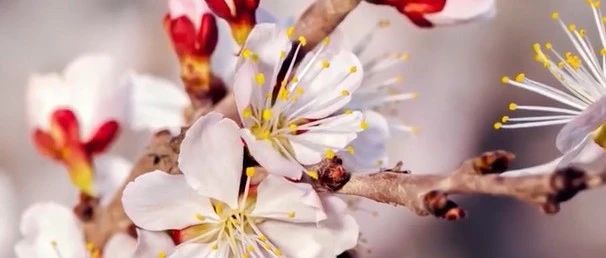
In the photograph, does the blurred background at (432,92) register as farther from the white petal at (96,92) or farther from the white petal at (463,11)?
the white petal at (463,11)

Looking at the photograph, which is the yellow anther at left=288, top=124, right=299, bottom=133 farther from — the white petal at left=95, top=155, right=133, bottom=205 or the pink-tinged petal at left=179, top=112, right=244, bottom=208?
the white petal at left=95, top=155, right=133, bottom=205

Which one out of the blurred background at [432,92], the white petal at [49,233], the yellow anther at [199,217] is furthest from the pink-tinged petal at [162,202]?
the blurred background at [432,92]

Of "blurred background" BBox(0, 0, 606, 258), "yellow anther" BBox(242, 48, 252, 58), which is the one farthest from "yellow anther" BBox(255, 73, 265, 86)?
"blurred background" BBox(0, 0, 606, 258)

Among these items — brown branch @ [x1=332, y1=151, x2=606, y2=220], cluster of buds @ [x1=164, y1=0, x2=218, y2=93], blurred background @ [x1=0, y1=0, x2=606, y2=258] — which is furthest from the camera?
blurred background @ [x1=0, y1=0, x2=606, y2=258]

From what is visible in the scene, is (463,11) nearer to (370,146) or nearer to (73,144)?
(370,146)

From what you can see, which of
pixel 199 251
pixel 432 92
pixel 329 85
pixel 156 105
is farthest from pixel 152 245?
pixel 432 92

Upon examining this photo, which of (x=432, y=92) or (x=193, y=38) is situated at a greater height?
(x=193, y=38)
